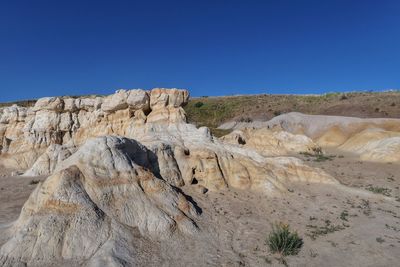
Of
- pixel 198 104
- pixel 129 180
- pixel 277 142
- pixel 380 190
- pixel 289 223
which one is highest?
pixel 198 104

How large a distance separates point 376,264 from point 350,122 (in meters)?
40.4

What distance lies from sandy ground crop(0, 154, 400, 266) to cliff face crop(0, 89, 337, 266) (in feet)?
1.63

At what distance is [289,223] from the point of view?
43.4 ft

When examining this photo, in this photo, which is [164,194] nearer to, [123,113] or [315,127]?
[123,113]

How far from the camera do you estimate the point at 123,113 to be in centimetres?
2434

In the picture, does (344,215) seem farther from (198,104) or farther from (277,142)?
(198,104)

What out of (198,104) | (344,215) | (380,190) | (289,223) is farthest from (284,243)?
(198,104)

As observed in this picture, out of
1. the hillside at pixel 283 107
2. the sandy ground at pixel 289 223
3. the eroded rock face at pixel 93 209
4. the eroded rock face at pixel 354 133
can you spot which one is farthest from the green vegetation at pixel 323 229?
the hillside at pixel 283 107

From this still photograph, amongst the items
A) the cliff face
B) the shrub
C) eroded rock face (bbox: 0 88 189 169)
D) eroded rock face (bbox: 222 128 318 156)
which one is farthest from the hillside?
the cliff face

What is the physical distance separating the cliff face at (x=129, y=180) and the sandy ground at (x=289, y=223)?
50cm

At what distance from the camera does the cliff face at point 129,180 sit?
954 cm

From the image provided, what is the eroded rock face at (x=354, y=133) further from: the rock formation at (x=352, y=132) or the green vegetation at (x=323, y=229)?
the green vegetation at (x=323, y=229)

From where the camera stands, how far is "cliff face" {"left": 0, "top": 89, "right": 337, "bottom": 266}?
9539 millimetres

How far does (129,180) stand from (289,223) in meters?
5.68
